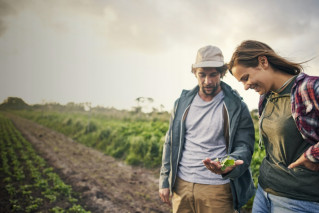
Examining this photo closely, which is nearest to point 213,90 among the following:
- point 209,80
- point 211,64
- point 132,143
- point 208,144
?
point 209,80

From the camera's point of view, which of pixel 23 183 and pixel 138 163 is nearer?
pixel 23 183

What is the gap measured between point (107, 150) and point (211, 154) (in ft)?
27.6

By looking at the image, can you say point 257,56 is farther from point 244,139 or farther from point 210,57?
point 244,139

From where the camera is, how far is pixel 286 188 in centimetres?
128

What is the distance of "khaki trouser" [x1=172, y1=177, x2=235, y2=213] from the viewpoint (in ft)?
6.02

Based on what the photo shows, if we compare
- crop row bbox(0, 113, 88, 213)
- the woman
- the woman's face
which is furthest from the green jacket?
crop row bbox(0, 113, 88, 213)

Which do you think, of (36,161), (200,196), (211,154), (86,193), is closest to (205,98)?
(211,154)

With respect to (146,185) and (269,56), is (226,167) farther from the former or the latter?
(146,185)

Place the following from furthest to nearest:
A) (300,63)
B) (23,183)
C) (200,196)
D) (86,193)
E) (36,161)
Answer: (36,161) < (23,183) < (86,193) < (200,196) < (300,63)

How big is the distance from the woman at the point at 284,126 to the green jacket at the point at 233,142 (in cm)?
24

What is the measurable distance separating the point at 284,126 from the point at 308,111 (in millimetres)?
207

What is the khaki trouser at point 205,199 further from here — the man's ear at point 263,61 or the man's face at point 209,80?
the man's ear at point 263,61

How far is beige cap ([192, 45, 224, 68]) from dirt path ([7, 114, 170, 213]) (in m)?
3.55

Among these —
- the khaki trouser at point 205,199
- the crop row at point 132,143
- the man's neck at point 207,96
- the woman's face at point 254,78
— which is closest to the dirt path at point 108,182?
the crop row at point 132,143
